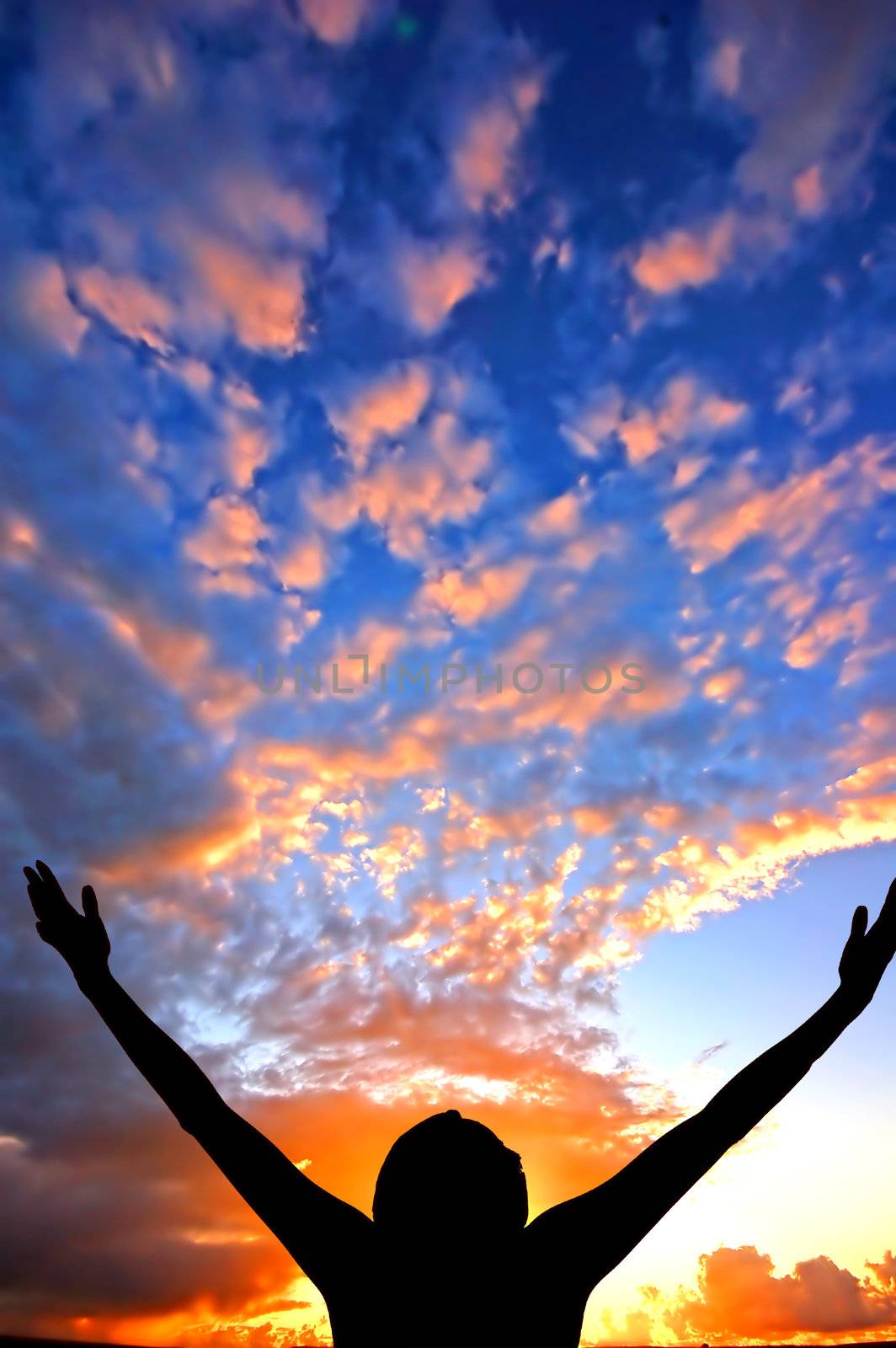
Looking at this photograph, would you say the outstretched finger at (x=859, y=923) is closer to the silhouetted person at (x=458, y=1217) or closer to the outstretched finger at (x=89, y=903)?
the silhouetted person at (x=458, y=1217)

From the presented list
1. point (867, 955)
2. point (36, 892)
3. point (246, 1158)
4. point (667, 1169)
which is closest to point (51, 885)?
point (36, 892)

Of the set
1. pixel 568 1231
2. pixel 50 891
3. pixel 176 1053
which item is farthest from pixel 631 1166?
pixel 50 891

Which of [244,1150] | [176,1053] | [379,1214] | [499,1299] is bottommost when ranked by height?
[499,1299]

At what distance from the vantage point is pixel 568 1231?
9.16ft

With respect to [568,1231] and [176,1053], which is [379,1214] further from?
[176,1053]

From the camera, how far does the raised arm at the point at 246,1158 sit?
9.56 feet

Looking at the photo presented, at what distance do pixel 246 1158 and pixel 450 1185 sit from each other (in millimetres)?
692

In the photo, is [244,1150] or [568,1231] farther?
[244,1150]

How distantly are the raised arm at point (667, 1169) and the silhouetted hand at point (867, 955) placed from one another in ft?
0.78

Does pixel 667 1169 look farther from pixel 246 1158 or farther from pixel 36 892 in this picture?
pixel 36 892

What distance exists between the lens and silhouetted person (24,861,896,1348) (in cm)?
283

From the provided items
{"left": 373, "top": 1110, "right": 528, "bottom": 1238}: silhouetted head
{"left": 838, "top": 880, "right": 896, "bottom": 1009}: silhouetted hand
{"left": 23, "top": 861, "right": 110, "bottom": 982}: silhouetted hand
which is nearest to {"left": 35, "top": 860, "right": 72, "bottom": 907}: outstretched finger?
{"left": 23, "top": 861, "right": 110, "bottom": 982}: silhouetted hand

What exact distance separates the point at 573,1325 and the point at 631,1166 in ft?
2.03

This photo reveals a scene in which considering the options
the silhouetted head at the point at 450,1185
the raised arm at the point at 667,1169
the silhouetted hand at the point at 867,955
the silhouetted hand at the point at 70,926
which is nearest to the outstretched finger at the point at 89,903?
the silhouetted hand at the point at 70,926
